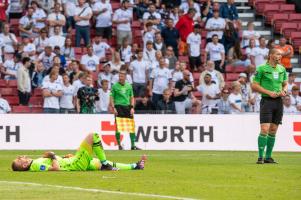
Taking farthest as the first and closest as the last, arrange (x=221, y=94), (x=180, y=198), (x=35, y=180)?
(x=221, y=94), (x=35, y=180), (x=180, y=198)

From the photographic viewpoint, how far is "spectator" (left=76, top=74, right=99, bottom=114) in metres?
30.7

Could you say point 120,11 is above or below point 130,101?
above

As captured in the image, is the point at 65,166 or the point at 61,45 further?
the point at 61,45

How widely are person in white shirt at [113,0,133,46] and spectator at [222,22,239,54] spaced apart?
3.19 m

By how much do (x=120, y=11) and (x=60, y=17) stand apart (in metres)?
2.03

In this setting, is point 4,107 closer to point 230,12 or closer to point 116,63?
point 116,63

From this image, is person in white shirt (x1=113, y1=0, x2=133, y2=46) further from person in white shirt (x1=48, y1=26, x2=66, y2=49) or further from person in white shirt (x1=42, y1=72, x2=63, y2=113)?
person in white shirt (x1=42, y1=72, x2=63, y2=113)

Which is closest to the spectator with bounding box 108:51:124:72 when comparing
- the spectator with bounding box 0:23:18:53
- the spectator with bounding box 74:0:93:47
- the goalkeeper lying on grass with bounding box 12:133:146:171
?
the spectator with bounding box 74:0:93:47

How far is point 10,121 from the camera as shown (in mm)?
29578

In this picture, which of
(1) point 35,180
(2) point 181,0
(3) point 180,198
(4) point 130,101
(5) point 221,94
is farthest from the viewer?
(2) point 181,0

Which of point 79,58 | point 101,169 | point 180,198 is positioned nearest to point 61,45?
point 79,58

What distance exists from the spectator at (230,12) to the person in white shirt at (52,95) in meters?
7.23

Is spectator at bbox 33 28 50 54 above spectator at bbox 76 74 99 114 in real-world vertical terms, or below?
above

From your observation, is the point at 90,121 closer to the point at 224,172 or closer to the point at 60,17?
the point at 60,17
